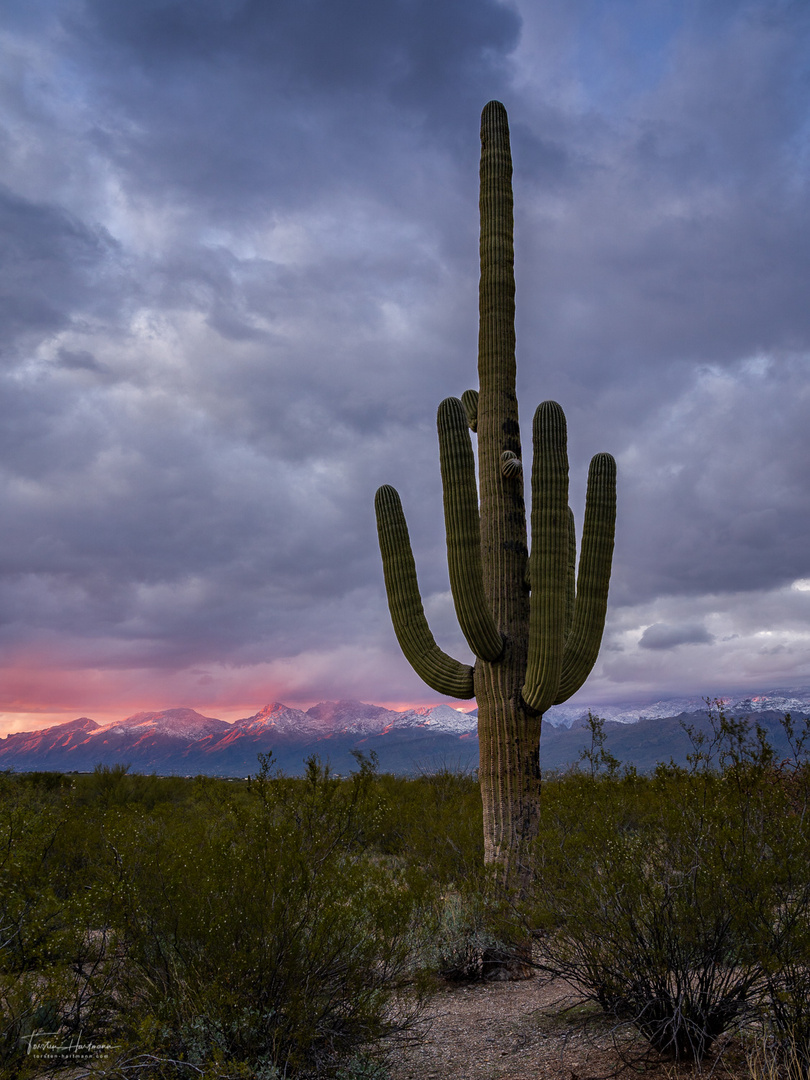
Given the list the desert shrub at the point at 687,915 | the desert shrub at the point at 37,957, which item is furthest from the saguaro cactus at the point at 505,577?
the desert shrub at the point at 37,957

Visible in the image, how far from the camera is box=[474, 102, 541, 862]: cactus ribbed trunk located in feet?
25.8

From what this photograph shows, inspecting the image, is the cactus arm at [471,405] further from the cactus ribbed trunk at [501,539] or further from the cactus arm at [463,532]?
the cactus arm at [463,532]

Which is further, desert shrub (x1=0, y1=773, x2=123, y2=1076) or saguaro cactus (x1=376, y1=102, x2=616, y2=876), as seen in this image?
saguaro cactus (x1=376, y1=102, x2=616, y2=876)

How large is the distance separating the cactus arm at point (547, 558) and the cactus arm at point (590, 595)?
1.54ft

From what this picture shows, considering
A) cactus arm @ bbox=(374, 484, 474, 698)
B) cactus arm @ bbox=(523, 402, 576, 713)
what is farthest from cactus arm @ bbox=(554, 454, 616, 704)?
cactus arm @ bbox=(374, 484, 474, 698)

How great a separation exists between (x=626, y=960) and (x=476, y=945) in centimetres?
271

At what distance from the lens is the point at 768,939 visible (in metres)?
4.23

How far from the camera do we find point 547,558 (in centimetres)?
786

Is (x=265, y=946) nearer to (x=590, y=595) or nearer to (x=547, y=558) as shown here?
(x=547, y=558)

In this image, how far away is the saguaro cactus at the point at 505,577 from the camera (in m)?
7.84

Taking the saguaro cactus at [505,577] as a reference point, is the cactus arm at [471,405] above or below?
above

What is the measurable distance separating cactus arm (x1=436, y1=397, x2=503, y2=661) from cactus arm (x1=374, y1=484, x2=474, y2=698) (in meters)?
0.71

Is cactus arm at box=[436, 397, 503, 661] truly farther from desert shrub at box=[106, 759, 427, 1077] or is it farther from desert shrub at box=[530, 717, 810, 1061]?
desert shrub at box=[106, 759, 427, 1077]

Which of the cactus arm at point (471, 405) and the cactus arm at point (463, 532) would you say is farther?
the cactus arm at point (471, 405)
